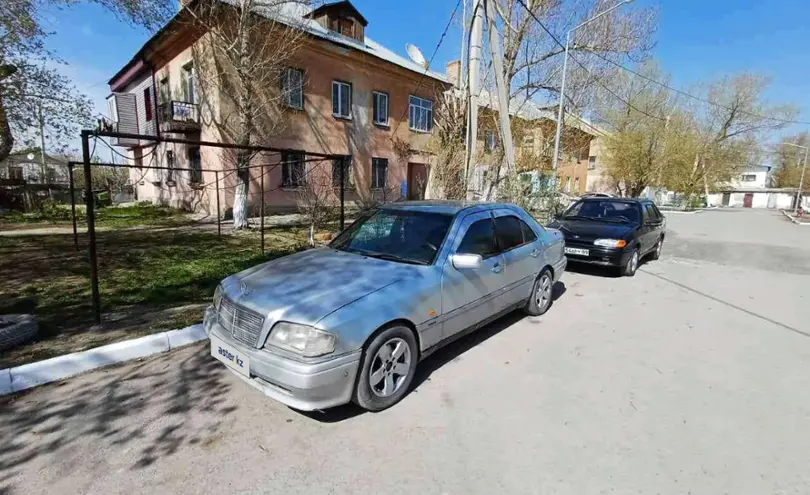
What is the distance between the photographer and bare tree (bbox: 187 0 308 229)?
1109cm

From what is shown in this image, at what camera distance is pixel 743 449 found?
264cm

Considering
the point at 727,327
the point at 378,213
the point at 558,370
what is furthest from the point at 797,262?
the point at 378,213

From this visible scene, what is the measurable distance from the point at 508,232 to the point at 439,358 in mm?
1737

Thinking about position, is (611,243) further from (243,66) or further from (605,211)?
(243,66)

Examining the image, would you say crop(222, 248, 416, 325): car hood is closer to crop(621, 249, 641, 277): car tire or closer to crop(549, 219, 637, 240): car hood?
crop(549, 219, 637, 240): car hood

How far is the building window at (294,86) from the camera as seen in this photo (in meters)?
15.3

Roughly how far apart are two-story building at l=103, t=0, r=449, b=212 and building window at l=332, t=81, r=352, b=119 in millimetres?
42

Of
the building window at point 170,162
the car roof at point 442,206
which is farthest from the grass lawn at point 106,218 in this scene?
the car roof at point 442,206

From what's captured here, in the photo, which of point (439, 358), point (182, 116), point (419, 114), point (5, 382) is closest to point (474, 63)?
point (439, 358)

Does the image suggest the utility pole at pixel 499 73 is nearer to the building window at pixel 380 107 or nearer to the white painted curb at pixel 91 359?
the white painted curb at pixel 91 359

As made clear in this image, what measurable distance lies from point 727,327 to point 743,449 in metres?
3.00

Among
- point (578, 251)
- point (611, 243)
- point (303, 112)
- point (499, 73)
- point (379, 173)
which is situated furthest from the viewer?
point (379, 173)

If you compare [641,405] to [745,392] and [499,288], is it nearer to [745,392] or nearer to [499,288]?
[745,392]

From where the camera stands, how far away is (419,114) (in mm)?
21750
